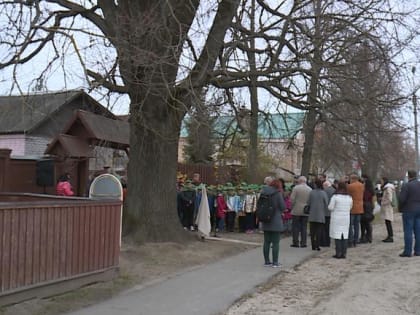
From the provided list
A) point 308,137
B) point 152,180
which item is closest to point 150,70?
point 152,180

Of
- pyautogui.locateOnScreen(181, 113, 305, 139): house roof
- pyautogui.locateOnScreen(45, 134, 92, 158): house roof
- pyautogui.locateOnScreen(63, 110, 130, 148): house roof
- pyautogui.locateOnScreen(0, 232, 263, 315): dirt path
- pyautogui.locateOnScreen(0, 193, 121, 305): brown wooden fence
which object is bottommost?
pyautogui.locateOnScreen(0, 232, 263, 315): dirt path

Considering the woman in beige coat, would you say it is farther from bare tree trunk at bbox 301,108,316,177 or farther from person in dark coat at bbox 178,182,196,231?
person in dark coat at bbox 178,182,196,231

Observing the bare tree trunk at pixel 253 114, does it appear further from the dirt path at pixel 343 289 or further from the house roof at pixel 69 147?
the house roof at pixel 69 147

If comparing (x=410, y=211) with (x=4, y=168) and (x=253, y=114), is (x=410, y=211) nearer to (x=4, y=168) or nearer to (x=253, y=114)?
(x=253, y=114)

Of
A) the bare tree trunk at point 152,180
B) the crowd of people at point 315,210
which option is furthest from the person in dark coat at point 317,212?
the bare tree trunk at point 152,180

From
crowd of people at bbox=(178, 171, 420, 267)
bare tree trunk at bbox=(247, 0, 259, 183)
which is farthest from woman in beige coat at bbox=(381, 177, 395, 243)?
bare tree trunk at bbox=(247, 0, 259, 183)

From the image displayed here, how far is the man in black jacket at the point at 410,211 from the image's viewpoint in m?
13.2

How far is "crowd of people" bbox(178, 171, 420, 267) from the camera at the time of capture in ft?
39.7

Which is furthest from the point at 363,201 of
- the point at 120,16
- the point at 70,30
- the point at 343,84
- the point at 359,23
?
the point at 70,30

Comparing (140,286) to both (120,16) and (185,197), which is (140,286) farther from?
(185,197)

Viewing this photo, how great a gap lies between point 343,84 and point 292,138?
6049mm

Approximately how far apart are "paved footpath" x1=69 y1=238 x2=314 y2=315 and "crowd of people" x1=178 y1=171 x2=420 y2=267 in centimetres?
79

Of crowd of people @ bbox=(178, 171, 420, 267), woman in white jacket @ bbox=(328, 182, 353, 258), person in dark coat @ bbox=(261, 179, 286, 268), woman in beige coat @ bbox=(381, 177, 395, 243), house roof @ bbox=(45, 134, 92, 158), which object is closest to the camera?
person in dark coat @ bbox=(261, 179, 286, 268)

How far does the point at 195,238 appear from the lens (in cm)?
1405
